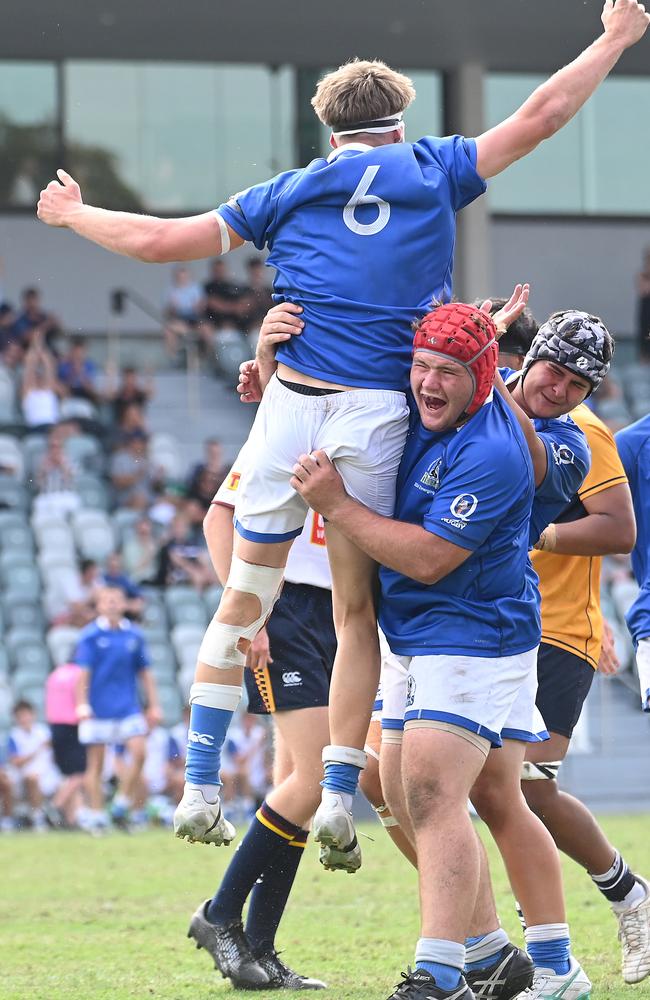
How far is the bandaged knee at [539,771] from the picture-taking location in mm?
6145

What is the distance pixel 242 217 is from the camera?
5.28 meters

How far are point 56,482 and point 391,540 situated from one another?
1366 centimetres

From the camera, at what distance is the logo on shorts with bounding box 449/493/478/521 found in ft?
16.0

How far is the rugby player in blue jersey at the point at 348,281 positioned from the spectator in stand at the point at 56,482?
12.9 meters

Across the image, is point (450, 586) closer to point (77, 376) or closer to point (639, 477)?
point (639, 477)

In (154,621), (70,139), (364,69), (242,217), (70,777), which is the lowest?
(70,777)

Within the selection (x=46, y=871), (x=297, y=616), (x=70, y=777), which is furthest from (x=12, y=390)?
(x=297, y=616)

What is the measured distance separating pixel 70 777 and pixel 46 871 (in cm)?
414

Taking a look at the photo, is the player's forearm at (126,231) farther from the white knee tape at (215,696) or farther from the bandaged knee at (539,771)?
the bandaged knee at (539,771)

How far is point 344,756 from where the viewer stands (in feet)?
17.0

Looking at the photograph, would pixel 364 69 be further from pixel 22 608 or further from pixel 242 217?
pixel 22 608

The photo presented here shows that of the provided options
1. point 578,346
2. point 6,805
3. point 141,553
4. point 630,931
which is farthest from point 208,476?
point 578,346

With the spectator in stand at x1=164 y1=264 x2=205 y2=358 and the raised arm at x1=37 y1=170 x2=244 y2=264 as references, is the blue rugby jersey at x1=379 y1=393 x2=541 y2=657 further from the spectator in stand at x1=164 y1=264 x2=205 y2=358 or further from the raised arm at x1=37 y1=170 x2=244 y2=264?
the spectator in stand at x1=164 y1=264 x2=205 y2=358

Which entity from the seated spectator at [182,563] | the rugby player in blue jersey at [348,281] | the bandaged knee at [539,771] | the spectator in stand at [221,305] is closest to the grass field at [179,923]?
the bandaged knee at [539,771]
